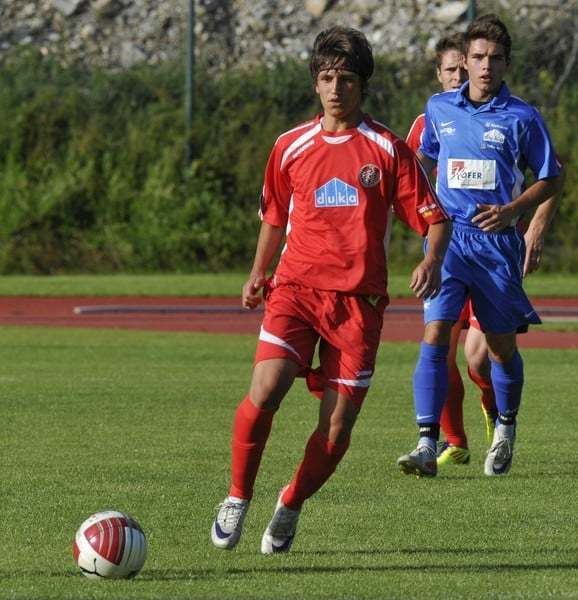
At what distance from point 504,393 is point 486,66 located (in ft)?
5.75

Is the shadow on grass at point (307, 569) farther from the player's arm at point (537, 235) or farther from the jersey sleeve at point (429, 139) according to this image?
the jersey sleeve at point (429, 139)

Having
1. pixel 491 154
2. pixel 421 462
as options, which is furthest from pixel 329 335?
pixel 491 154

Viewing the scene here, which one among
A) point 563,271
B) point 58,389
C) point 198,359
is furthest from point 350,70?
point 563,271

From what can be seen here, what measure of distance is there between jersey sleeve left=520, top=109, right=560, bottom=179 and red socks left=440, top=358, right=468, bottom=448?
127cm

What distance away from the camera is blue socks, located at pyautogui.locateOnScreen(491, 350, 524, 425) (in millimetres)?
8414

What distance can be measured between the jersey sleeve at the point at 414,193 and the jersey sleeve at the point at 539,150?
81.5 inches

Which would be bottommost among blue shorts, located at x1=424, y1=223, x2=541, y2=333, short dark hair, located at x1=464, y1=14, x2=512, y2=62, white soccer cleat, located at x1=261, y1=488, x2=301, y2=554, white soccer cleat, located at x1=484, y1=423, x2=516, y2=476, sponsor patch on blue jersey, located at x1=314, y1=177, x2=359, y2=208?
white soccer cleat, located at x1=484, y1=423, x2=516, y2=476

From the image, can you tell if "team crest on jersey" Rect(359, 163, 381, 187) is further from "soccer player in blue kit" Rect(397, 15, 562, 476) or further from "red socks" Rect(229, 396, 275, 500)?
"soccer player in blue kit" Rect(397, 15, 562, 476)

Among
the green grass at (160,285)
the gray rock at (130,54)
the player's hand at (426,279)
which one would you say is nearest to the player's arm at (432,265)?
the player's hand at (426,279)

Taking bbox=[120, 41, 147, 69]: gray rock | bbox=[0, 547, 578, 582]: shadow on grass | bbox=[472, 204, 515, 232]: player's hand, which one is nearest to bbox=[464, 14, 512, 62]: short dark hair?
bbox=[472, 204, 515, 232]: player's hand

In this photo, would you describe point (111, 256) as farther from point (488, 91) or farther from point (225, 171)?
point (488, 91)

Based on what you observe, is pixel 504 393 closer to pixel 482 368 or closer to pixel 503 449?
pixel 503 449

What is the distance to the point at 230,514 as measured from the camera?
609 cm

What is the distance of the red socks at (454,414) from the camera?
8.66 meters
